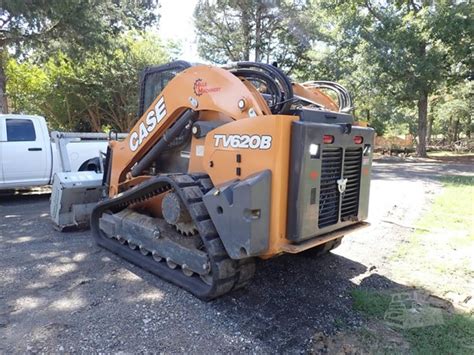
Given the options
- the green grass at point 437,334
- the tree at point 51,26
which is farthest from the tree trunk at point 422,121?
the green grass at point 437,334

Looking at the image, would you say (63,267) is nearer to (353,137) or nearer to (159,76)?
(159,76)

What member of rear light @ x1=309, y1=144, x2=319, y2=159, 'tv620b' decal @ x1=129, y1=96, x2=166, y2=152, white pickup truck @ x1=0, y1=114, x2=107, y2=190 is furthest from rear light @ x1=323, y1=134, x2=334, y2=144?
white pickup truck @ x1=0, y1=114, x2=107, y2=190

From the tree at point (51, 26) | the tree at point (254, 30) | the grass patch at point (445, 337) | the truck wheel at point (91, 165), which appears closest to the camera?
the grass patch at point (445, 337)

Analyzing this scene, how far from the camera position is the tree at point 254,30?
2066cm

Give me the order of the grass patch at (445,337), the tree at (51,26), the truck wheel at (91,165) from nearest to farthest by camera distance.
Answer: the grass patch at (445,337) → the truck wheel at (91,165) → the tree at (51,26)

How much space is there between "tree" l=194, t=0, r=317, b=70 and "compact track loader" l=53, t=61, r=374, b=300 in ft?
57.8

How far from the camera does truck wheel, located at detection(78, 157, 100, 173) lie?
780 centimetres

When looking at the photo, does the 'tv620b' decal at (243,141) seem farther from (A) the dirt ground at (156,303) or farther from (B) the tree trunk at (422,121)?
(B) the tree trunk at (422,121)

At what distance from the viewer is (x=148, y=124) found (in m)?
4.45

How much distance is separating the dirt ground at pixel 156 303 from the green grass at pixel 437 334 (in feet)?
0.54

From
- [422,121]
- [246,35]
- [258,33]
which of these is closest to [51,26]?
[246,35]

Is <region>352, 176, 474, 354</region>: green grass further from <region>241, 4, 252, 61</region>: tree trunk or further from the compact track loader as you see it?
<region>241, 4, 252, 61</region>: tree trunk

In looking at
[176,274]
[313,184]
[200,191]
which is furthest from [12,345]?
[313,184]

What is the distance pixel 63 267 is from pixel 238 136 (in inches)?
97.7
